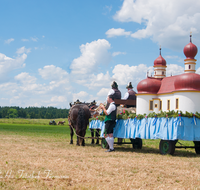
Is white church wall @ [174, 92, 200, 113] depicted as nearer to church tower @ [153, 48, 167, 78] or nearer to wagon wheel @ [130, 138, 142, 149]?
wagon wheel @ [130, 138, 142, 149]

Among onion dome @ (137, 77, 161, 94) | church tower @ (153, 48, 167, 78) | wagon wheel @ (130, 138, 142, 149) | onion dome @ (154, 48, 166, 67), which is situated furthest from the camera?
onion dome @ (154, 48, 166, 67)

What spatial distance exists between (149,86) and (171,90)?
10.9 feet

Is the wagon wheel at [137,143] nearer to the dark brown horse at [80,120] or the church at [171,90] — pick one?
the dark brown horse at [80,120]

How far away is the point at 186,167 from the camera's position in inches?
284

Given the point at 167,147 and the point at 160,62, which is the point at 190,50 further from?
the point at 167,147

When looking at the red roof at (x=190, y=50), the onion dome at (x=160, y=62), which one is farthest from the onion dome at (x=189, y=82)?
the onion dome at (x=160, y=62)

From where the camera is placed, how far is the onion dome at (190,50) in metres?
24.5

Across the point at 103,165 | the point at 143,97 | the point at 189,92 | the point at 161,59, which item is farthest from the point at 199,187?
the point at 161,59

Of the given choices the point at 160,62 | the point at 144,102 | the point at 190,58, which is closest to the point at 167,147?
the point at 190,58

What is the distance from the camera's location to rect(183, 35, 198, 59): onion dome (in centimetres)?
2455

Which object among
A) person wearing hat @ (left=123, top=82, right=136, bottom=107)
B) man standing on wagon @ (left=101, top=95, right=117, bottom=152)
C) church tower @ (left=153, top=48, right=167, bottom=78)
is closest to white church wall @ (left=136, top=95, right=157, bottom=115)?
church tower @ (left=153, top=48, right=167, bottom=78)

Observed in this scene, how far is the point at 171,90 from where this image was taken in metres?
28.4

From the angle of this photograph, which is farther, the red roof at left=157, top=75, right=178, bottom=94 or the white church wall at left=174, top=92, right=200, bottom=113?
the red roof at left=157, top=75, right=178, bottom=94

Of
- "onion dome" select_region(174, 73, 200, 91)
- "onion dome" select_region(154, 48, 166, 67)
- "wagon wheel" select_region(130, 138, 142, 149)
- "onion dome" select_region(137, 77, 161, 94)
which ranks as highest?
"onion dome" select_region(154, 48, 166, 67)
